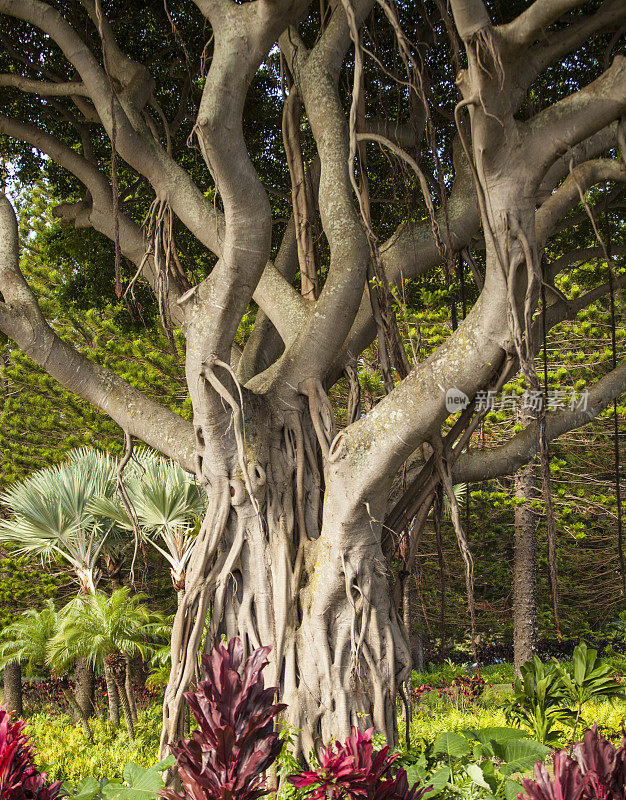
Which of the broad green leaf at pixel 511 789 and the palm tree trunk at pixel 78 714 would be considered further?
the palm tree trunk at pixel 78 714

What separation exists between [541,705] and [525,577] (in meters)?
4.84

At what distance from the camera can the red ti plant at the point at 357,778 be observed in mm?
1711

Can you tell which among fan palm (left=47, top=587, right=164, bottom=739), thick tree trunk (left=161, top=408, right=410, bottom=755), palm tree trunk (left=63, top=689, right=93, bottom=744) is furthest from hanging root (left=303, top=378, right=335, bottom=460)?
palm tree trunk (left=63, top=689, right=93, bottom=744)

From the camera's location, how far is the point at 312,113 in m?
Answer: 3.97

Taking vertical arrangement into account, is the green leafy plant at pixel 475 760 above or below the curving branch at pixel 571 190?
below

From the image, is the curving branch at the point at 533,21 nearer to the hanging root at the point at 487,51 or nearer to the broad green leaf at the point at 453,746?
the hanging root at the point at 487,51

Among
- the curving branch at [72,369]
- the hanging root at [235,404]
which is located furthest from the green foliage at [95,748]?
the hanging root at [235,404]

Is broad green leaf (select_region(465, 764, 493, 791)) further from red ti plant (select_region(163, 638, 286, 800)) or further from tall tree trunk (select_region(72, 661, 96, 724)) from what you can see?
tall tree trunk (select_region(72, 661, 96, 724))

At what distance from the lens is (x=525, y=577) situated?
372 inches

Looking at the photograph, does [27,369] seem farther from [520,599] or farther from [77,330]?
[520,599]

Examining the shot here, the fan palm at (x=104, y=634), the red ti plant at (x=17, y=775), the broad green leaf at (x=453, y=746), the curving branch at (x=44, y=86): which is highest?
the curving branch at (x=44, y=86)

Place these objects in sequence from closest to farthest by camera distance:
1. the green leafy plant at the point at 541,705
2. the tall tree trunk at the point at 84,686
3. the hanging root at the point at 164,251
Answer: the hanging root at the point at 164,251, the green leafy plant at the point at 541,705, the tall tree trunk at the point at 84,686

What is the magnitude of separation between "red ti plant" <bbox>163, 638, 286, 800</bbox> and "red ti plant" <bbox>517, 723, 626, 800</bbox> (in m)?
0.65

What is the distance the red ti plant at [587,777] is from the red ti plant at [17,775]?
1.26m
